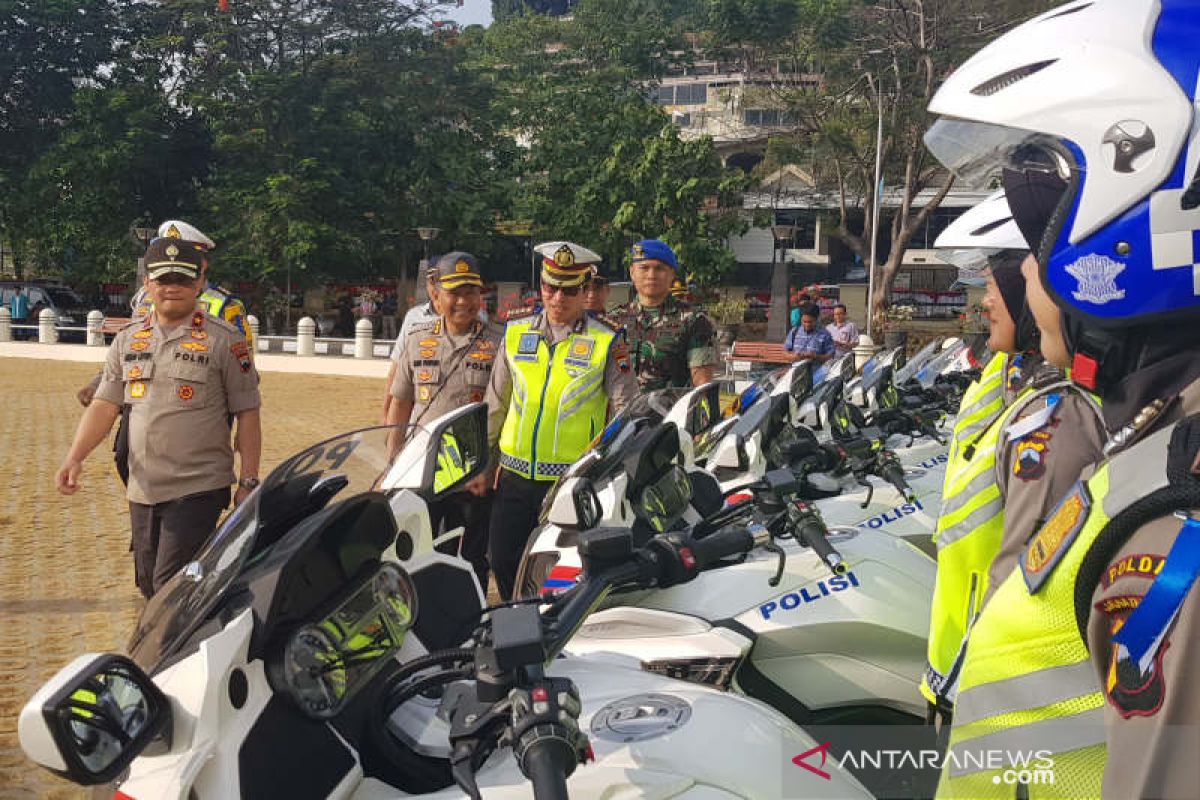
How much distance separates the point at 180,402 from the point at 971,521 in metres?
3.16

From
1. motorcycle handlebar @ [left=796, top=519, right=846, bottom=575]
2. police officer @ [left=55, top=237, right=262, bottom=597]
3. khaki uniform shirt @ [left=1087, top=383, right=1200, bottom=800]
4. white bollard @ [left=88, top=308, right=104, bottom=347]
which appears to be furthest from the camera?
white bollard @ [left=88, top=308, right=104, bottom=347]

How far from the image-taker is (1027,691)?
1225mm

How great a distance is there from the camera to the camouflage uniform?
19.1 ft

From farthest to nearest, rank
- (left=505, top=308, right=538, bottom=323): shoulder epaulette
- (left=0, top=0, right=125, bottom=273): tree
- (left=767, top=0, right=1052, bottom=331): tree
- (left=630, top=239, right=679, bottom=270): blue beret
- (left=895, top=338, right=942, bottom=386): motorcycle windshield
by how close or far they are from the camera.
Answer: (left=0, top=0, right=125, bottom=273): tree < (left=767, top=0, right=1052, bottom=331): tree < (left=895, top=338, right=942, bottom=386): motorcycle windshield < (left=630, top=239, right=679, bottom=270): blue beret < (left=505, top=308, right=538, bottom=323): shoulder epaulette

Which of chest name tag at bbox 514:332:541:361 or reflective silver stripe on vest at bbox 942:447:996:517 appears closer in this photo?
reflective silver stripe on vest at bbox 942:447:996:517

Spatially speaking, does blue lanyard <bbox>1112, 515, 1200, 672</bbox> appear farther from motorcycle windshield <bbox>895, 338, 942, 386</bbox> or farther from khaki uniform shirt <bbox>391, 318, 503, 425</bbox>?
motorcycle windshield <bbox>895, 338, 942, 386</bbox>

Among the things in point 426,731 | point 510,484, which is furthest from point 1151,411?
point 510,484

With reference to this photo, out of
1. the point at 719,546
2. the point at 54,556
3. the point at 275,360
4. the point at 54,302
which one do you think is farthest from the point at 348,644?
the point at 54,302

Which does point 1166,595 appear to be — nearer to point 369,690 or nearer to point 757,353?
point 369,690

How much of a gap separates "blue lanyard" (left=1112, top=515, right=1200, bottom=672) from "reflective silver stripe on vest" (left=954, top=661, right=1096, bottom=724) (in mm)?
190

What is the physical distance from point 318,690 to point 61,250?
37768mm

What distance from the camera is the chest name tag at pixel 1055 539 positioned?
3.53 feet

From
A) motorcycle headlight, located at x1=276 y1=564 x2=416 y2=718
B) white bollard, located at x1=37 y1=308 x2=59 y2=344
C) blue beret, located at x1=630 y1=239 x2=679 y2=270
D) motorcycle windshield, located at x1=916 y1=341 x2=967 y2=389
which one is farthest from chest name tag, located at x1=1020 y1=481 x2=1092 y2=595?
white bollard, located at x1=37 y1=308 x2=59 y2=344

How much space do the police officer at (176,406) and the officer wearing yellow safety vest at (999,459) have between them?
2.79 m
